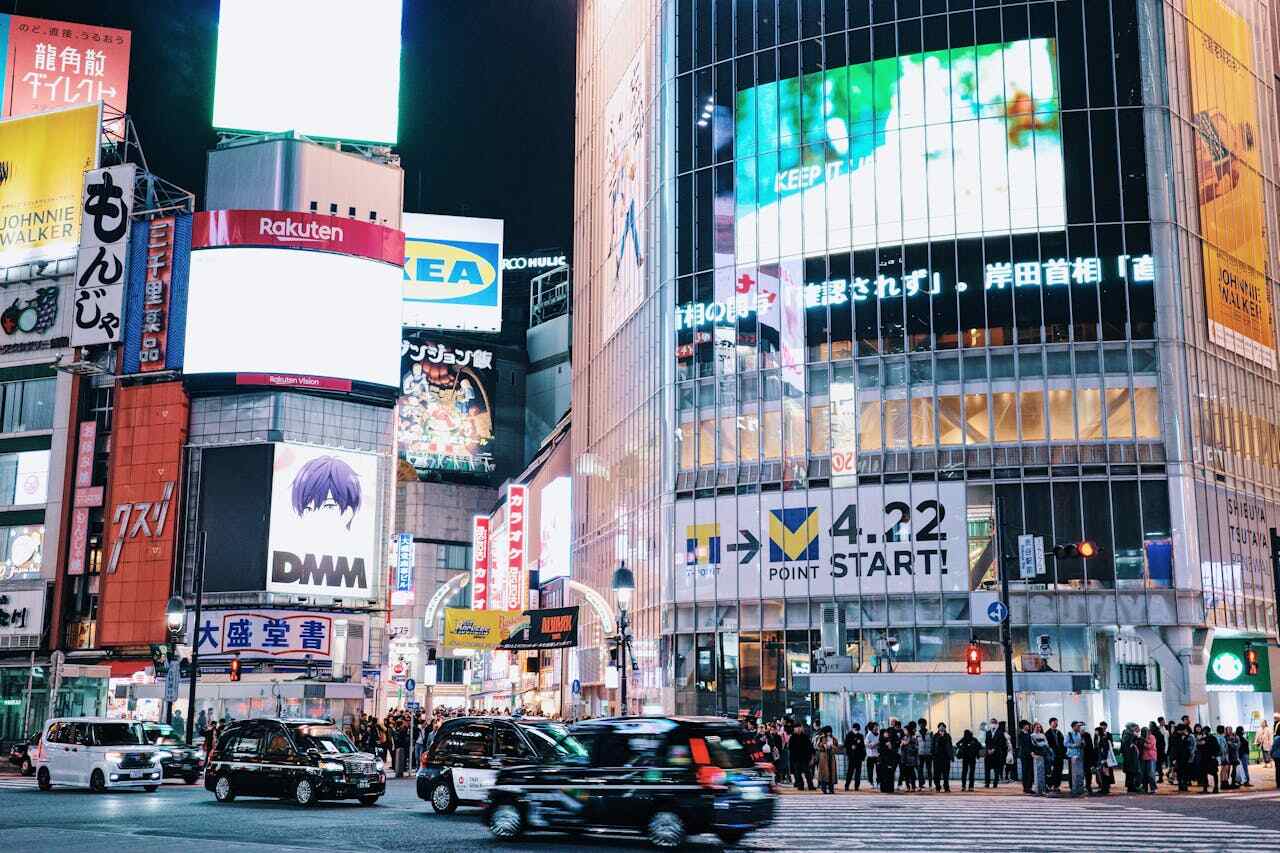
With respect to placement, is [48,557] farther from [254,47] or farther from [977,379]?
[977,379]

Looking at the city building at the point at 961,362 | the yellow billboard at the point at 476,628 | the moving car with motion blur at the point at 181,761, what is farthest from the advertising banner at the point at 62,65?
the moving car with motion blur at the point at 181,761

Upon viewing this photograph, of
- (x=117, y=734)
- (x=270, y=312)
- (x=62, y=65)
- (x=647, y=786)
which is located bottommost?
(x=647, y=786)

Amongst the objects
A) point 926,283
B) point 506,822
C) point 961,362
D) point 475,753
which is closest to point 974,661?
point 475,753

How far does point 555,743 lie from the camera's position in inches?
976

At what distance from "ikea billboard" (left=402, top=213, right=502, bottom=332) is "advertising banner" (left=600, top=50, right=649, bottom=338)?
166ft

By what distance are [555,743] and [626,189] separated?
154 feet

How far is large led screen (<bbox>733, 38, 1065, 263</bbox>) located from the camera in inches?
2092

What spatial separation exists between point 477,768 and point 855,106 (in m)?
37.3

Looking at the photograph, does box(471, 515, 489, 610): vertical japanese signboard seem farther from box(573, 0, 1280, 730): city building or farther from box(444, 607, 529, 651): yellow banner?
box(573, 0, 1280, 730): city building

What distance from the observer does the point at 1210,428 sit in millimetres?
51906

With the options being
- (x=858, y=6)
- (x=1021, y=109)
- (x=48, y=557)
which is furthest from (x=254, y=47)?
(x=1021, y=109)

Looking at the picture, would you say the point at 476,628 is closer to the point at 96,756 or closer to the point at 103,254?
the point at 103,254

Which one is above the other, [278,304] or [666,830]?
[278,304]

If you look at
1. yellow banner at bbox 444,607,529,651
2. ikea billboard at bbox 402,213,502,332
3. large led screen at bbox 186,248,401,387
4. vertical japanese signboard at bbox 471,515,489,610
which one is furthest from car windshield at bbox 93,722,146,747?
ikea billboard at bbox 402,213,502,332
